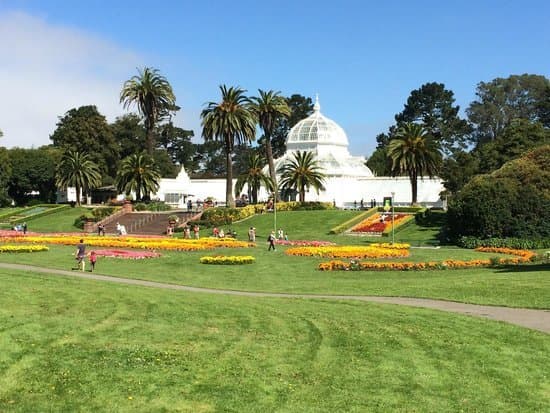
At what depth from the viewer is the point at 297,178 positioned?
2803 inches

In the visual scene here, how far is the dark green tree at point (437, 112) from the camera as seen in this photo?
11794cm

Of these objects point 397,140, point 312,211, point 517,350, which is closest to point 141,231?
point 312,211

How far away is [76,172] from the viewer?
79188 mm

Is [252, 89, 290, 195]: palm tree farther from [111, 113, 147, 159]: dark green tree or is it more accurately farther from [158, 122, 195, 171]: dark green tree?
[158, 122, 195, 171]: dark green tree

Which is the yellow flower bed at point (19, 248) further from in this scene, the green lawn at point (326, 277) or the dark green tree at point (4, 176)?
the dark green tree at point (4, 176)

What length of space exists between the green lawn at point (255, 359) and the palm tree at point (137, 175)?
178 feet

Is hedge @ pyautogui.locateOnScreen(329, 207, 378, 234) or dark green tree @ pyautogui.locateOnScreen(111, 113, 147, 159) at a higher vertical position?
dark green tree @ pyautogui.locateOnScreen(111, 113, 147, 159)

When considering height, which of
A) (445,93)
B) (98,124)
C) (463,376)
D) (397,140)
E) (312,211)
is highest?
(445,93)

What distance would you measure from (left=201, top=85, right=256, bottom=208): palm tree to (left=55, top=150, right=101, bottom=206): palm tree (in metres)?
19.9

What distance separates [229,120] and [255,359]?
5612 cm

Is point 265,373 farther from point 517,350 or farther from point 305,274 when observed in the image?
point 305,274

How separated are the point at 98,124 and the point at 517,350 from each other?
9083 cm

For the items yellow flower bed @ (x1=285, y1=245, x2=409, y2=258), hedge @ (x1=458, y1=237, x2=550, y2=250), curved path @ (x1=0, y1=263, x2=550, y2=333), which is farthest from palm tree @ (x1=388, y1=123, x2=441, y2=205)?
curved path @ (x1=0, y1=263, x2=550, y2=333)

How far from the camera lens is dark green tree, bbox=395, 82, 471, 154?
118 m
